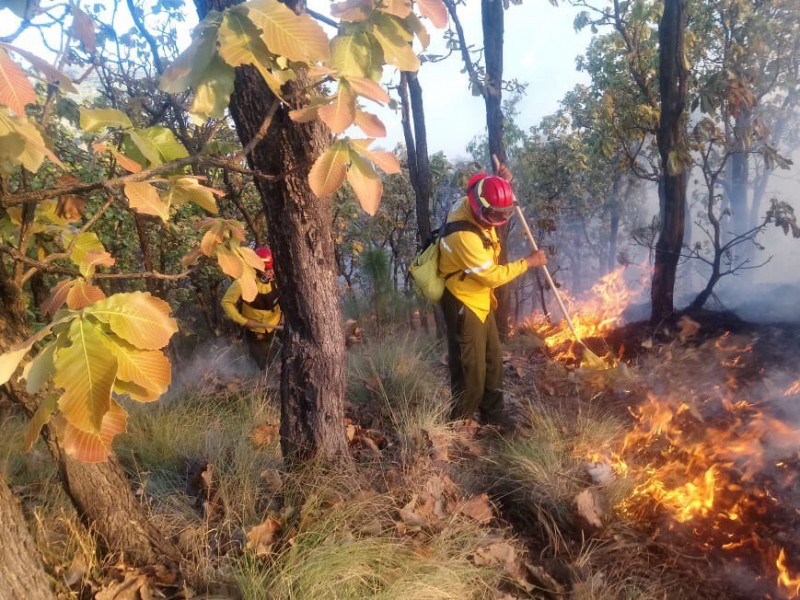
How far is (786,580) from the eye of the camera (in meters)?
2.57

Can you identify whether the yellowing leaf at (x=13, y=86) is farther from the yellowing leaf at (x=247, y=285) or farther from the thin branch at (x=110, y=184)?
the yellowing leaf at (x=247, y=285)

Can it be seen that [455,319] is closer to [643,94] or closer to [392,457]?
[392,457]

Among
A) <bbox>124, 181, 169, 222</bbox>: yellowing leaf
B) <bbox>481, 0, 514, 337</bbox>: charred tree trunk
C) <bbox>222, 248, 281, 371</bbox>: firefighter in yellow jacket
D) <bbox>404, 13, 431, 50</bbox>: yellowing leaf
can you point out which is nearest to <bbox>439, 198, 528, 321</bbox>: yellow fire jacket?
<bbox>222, 248, 281, 371</bbox>: firefighter in yellow jacket

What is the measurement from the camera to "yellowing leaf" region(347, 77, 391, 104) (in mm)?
1114

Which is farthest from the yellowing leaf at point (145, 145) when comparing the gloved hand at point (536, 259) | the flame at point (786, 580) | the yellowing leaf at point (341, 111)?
the flame at point (786, 580)

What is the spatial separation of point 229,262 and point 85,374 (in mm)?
730

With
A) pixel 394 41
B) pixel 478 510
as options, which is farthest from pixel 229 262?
pixel 478 510

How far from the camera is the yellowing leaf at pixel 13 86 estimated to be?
2.88 ft

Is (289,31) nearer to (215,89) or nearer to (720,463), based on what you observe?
(215,89)

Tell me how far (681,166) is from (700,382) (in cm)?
234

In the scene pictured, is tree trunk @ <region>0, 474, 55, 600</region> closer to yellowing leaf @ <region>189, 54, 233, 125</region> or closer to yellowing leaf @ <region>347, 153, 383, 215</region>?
yellowing leaf @ <region>189, 54, 233, 125</region>

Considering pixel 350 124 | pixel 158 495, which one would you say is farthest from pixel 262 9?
pixel 158 495

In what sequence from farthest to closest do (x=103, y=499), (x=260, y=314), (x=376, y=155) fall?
(x=260, y=314) → (x=103, y=499) → (x=376, y=155)

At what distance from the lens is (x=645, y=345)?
18.8ft
